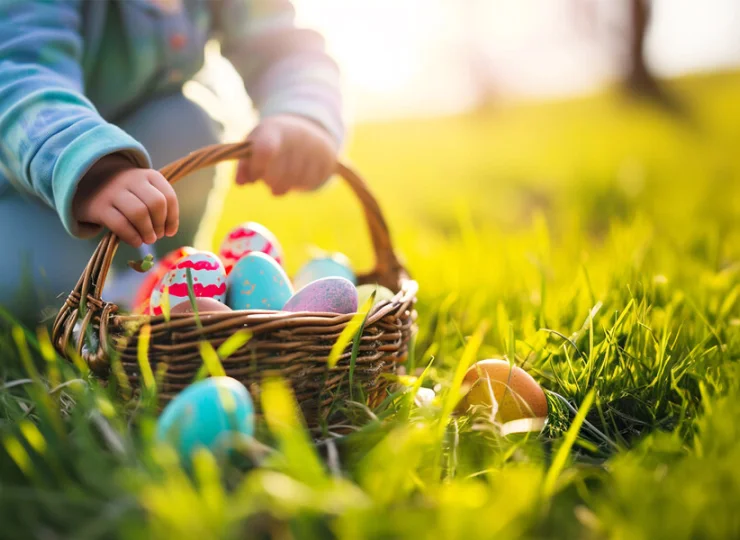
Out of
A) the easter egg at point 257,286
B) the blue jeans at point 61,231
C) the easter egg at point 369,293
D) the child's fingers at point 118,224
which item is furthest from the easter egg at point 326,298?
the blue jeans at point 61,231

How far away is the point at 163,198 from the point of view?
1.01 meters

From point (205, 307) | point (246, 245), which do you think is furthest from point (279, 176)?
point (205, 307)

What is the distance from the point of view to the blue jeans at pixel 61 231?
4.56ft

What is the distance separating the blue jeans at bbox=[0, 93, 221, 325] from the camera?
139 cm

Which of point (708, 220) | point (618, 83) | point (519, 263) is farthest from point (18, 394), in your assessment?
point (618, 83)

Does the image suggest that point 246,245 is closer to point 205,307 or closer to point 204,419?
point 205,307

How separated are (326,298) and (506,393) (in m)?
0.31

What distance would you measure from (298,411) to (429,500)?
0.28m

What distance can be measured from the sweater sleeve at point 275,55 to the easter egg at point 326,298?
491 mm

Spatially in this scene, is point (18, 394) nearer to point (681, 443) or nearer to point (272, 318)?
point (272, 318)

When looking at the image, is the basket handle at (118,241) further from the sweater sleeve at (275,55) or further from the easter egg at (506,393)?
the easter egg at (506,393)

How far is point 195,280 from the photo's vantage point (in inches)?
44.8

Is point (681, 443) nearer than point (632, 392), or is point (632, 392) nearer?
point (681, 443)

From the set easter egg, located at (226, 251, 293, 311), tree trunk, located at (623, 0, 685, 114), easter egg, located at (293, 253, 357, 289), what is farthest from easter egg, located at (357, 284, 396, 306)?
tree trunk, located at (623, 0, 685, 114)
